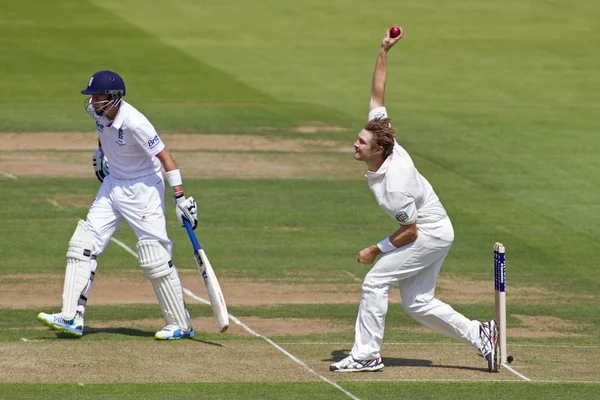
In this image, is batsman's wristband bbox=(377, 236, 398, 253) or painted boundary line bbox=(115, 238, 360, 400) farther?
batsman's wristband bbox=(377, 236, 398, 253)

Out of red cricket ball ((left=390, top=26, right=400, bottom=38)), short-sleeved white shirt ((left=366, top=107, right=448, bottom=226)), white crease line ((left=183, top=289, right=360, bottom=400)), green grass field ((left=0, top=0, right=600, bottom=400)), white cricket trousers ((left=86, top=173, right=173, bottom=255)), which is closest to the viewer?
white crease line ((left=183, top=289, right=360, bottom=400))

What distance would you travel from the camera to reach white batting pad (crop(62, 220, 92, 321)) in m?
11.0

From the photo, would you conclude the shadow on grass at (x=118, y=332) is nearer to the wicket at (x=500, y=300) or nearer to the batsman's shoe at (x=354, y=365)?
the batsman's shoe at (x=354, y=365)

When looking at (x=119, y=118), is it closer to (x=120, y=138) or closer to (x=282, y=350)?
(x=120, y=138)

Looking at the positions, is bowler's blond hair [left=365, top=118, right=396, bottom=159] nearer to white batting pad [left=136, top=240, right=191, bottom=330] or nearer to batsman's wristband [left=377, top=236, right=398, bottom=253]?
batsman's wristband [left=377, top=236, right=398, bottom=253]

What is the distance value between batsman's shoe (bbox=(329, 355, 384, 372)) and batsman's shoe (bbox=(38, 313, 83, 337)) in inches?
97.8

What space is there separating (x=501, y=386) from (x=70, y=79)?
2217 cm

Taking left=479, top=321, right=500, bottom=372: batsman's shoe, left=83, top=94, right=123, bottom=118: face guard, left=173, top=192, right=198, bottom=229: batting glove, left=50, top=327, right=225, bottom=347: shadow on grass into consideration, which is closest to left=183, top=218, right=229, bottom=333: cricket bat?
left=173, top=192, right=198, bottom=229: batting glove

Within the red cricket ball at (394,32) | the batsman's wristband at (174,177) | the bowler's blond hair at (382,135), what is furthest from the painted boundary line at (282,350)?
the red cricket ball at (394,32)

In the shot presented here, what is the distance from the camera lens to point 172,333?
437 inches

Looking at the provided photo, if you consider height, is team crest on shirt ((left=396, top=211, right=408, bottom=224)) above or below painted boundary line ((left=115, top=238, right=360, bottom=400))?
above

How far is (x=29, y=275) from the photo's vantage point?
1498cm

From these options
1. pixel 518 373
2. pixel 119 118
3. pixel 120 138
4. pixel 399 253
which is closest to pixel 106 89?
pixel 119 118

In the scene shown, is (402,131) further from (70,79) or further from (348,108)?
(70,79)
